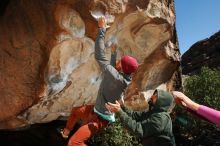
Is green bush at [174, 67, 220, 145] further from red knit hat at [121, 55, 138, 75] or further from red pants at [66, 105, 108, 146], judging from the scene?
red knit hat at [121, 55, 138, 75]

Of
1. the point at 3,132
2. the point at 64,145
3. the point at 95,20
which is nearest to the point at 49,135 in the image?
the point at 64,145

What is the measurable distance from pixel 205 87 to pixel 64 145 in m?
9.43

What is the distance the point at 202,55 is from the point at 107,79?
1082 inches

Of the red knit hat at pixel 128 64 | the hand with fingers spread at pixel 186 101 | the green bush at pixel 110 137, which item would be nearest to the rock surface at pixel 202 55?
the green bush at pixel 110 137

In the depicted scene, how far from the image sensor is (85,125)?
6.33 metres

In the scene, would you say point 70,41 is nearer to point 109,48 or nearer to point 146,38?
point 109,48

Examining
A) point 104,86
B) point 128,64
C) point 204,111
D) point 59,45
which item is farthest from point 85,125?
point 59,45

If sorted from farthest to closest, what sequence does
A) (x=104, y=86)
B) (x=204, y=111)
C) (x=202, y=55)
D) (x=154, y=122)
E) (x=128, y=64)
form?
(x=202, y=55)
(x=104, y=86)
(x=128, y=64)
(x=154, y=122)
(x=204, y=111)

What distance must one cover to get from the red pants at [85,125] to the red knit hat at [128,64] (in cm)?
91

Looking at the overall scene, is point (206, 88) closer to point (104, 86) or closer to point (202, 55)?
point (202, 55)

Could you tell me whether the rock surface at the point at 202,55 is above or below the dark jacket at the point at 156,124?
below

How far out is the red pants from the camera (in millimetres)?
6099

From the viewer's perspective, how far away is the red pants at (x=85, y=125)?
20.0 ft

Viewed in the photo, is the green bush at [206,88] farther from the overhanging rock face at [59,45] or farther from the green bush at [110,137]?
the overhanging rock face at [59,45]
